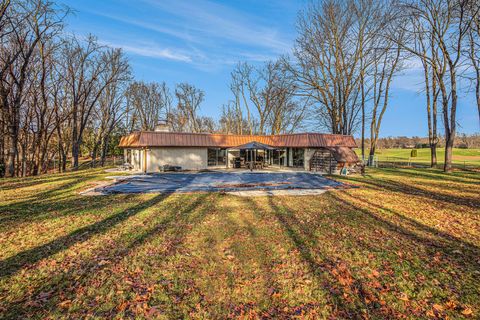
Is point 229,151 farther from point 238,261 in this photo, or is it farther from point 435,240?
point 238,261

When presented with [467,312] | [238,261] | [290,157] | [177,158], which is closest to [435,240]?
[467,312]

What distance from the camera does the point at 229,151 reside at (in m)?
24.3

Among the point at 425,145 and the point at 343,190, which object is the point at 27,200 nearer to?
the point at 343,190

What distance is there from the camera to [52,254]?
471 centimetres

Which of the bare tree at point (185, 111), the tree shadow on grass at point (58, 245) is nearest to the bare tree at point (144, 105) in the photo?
the bare tree at point (185, 111)

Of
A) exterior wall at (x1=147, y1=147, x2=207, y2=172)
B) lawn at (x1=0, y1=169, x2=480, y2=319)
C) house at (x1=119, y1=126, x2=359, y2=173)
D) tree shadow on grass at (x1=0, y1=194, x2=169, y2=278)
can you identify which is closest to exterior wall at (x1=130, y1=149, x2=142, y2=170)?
house at (x1=119, y1=126, x2=359, y2=173)

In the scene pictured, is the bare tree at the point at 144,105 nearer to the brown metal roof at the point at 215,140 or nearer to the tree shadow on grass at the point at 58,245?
the brown metal roof at the point at 215,140

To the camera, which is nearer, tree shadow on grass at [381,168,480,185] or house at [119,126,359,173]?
tree shadow on grass at [381,168,480,185]

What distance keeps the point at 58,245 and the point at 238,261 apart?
3.93 m

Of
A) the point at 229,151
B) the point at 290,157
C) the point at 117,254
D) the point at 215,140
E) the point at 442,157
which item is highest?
the point at 215,140

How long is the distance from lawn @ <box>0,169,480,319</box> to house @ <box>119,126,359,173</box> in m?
12.4

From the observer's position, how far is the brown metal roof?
2046 cm

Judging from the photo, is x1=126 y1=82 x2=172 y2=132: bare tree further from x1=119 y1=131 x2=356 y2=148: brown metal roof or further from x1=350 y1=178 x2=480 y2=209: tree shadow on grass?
x1=350 y1=178 x2=480 y2=209: tree shadow on grass

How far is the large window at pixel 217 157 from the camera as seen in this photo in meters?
23.2
